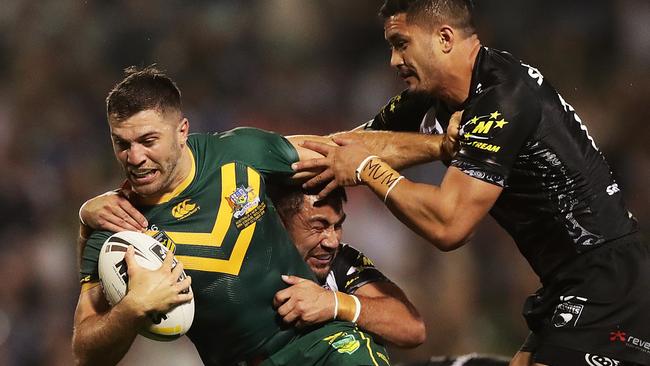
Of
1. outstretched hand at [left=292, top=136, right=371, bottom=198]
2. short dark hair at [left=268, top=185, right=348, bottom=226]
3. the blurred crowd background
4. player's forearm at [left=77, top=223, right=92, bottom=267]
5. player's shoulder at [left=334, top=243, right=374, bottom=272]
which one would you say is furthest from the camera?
the blurred crowd background

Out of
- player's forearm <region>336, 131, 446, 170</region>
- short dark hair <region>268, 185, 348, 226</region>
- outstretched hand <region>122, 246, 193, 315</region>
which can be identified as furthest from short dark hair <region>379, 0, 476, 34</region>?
outstretched hand <region>122, 246, 193, 315</region>

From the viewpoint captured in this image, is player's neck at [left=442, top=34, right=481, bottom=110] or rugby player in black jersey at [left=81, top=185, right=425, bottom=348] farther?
rugby player in black jersey at [left=81, top=185, right=425, bottom=348]

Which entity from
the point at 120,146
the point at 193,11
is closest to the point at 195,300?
the point at 120,146

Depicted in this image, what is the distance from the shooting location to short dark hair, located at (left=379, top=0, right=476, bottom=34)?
4625mm

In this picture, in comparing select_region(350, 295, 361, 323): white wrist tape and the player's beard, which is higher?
the player's beard

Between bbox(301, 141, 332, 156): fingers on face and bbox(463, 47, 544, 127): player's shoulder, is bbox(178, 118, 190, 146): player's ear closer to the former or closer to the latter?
bbox(301, 141, 332, 156): fingers on face

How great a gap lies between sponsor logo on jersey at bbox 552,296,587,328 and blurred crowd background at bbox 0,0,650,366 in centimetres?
354

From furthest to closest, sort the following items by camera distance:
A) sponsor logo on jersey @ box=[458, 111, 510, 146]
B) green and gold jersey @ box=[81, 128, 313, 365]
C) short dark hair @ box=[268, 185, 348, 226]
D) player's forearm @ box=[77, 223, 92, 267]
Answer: short dark hair @ box=[268, 185, 348, 226], player's forearm @ box=[77, 223, 92, 267], green and gold jersey @ box=[81, 128, 313, 365], sponsor logo on jersey @ box=[458, 111, 510, 146]

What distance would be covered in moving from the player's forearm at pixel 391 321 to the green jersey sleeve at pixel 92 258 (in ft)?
4.42

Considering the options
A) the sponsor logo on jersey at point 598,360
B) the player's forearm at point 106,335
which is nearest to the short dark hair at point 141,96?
the player's forearm at point 106,335

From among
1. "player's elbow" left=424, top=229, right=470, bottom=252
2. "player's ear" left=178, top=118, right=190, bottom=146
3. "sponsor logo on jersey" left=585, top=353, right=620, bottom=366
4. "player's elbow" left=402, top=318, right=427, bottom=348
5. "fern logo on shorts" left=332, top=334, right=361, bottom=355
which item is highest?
"player's ear" left=178, top=118, right=190, bottom=146

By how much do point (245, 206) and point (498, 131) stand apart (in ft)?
4.13

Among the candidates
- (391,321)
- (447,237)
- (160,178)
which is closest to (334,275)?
(391,321)

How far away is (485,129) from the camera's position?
4344 millimetres
